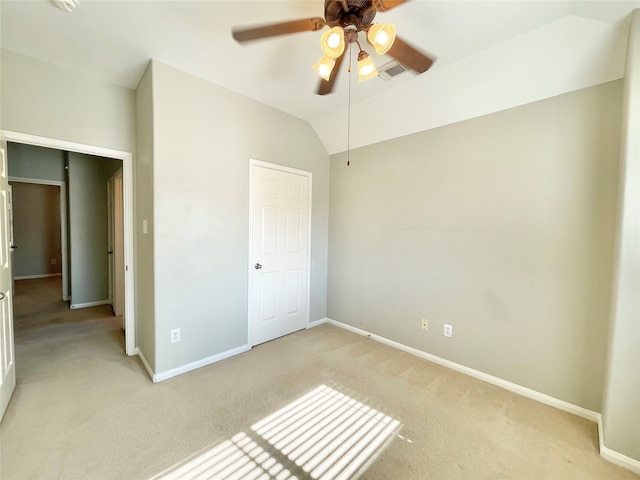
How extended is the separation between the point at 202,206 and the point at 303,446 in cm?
210

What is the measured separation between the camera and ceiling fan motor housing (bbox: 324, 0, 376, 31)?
4.19 feet

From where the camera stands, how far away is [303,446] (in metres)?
1.65

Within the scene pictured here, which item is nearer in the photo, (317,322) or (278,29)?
(278,29)

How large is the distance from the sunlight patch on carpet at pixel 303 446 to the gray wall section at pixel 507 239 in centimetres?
124

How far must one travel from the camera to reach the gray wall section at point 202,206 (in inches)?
90.2

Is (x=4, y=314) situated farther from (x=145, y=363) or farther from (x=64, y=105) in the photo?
(x=64, y=105)

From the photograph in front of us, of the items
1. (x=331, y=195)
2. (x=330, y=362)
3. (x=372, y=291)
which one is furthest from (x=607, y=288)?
(x=331, y=195)

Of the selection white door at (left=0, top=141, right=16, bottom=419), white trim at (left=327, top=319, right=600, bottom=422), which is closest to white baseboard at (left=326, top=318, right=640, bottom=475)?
white trim at (left=327, top=319, right=600, bottom=422)

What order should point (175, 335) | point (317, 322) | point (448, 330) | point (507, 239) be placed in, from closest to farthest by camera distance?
point (507, 239) < point (175, 335) < point (448, 330) < point (317, 322)

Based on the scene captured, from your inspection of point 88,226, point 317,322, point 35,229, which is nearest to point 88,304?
point 88,226

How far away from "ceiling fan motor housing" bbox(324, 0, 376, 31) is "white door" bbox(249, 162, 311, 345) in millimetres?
1749

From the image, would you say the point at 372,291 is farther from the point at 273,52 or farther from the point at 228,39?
the point at 228,39

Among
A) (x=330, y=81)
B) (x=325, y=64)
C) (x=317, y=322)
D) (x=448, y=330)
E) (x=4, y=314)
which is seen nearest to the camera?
(x=325, y=64)

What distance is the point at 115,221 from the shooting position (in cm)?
380
